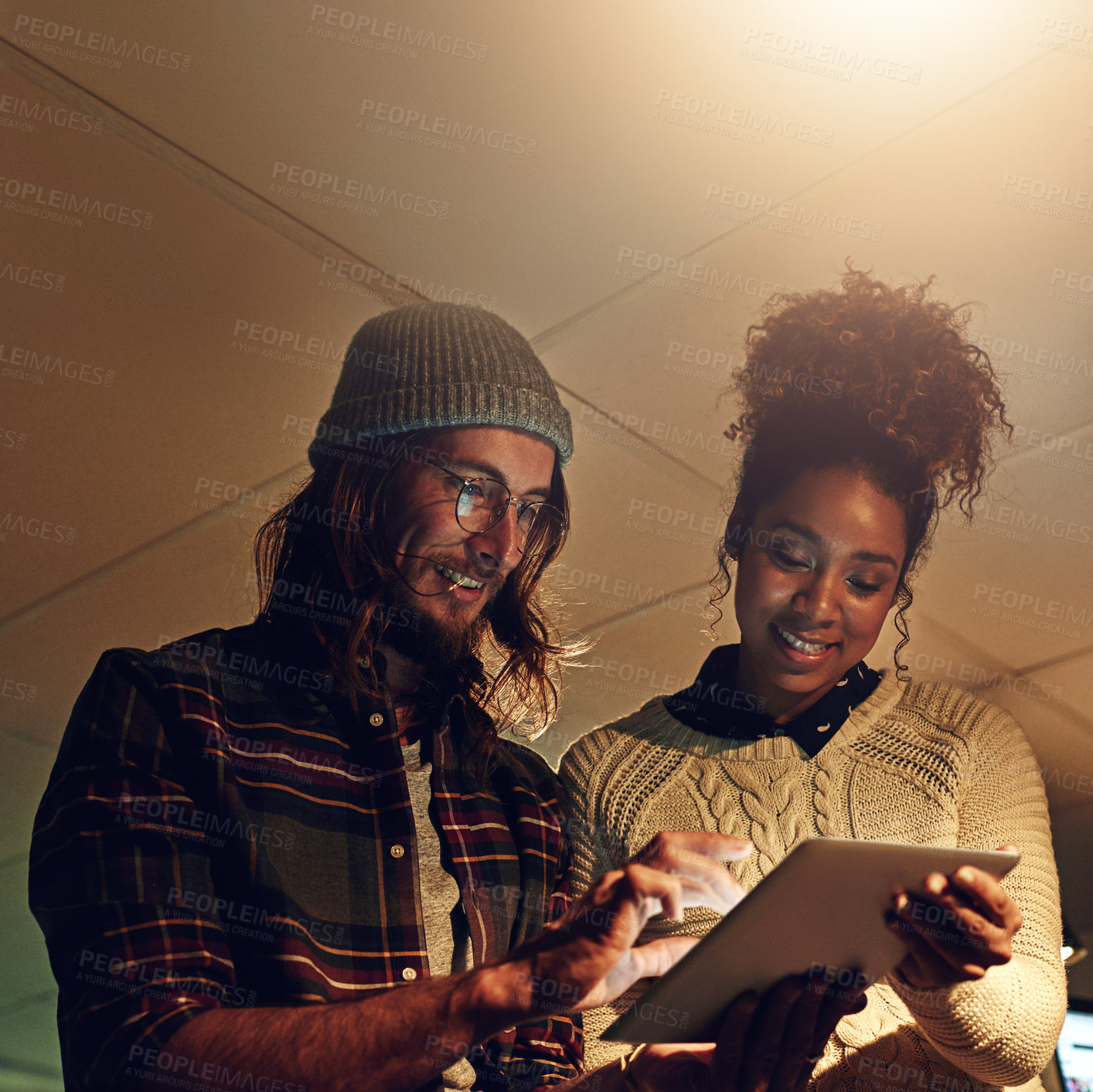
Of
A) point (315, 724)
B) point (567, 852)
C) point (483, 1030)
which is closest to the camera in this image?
point (483, 1030)

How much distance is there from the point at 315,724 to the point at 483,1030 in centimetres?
58

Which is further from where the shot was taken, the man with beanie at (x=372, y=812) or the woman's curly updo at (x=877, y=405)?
the woman's curly updo at (x=877, y=405)

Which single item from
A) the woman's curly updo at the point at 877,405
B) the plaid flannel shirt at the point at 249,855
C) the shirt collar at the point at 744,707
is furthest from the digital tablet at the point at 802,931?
the woman's curly updo at the point at 877,405

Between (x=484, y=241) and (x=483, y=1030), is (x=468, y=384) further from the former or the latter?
(x=483, y=1030)

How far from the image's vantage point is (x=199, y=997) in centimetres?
123

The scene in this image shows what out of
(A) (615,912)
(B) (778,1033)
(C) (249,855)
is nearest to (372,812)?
(C) (249,855)

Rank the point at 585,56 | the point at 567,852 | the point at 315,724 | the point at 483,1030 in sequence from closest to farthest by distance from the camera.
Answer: the point at 483,1030 < the point at 315,724 < the point at 567,852 < the point at 585,56

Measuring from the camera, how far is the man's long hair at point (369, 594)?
1681 millimetres

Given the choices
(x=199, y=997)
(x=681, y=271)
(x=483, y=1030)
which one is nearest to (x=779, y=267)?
(x=681, y=271)

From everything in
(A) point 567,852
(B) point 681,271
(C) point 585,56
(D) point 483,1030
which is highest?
(C) point 585,56

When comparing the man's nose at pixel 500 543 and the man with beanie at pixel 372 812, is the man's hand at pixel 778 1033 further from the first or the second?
the man's nose at pixel 500 543

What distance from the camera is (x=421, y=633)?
1.73 m

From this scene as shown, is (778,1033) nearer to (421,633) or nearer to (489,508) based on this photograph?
(421,633)

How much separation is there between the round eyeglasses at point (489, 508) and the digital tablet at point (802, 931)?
88 centimetres
